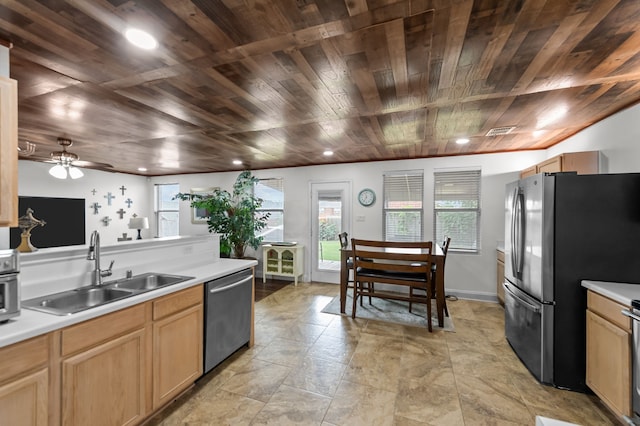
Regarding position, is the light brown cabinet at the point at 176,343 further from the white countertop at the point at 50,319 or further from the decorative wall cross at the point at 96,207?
the decorative wall cross at the point at 96,207

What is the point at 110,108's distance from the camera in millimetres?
2488

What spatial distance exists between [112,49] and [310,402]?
264cm

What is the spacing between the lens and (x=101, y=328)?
155cm

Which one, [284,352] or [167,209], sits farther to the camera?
[167,209]

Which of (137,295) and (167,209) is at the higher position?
(167,209)

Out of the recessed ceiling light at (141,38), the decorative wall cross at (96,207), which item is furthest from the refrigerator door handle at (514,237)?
the decorative wall cross at (96,207)

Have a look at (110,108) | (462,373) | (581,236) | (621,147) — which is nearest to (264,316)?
(462,373)

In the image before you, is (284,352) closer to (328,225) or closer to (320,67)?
(320,67)

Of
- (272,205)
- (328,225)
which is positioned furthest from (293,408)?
(272,205)

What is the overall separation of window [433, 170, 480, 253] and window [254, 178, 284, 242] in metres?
3.04

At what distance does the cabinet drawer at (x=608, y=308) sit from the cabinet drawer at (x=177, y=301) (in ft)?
9.65

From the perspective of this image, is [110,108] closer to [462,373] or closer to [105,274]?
[105,274]

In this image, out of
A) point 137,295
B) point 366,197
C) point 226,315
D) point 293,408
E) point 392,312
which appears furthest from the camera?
point 366,197

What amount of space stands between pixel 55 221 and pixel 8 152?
514 cm
